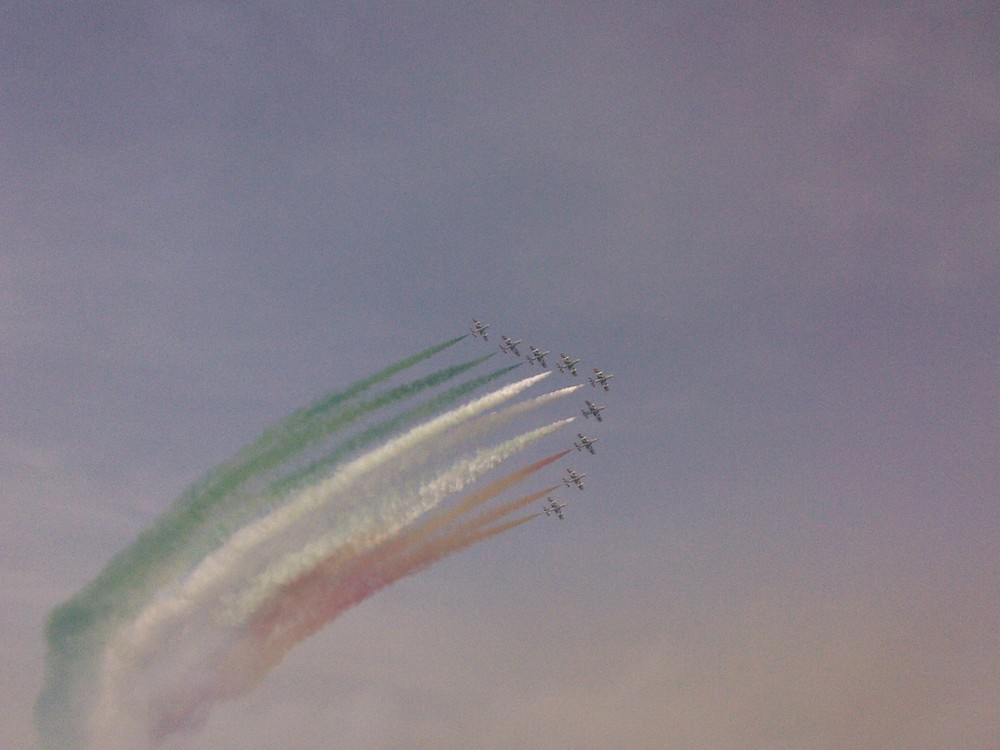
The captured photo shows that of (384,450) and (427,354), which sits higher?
(427,354)

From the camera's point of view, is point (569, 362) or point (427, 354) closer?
point (427, 354)

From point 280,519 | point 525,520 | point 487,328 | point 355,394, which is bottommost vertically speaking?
point 525,520

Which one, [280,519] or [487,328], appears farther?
[487,328]

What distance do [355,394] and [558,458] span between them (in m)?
21.5

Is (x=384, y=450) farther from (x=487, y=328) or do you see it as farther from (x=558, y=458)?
(x=487, y=328)

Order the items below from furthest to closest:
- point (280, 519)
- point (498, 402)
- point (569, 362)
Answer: point (569, 362) → point (498, 402) → point (280, 519)

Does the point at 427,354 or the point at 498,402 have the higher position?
the point at 427,354

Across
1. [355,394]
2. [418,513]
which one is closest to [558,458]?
[418,513]

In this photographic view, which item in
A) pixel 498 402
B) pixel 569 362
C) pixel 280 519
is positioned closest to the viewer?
pixel 280 519

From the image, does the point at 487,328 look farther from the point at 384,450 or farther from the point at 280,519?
the point at 280,519

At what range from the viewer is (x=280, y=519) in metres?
74.5

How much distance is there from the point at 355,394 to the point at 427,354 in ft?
27.9

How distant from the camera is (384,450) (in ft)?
251

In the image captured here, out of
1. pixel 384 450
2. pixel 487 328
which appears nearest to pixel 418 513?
pixel 384 450
